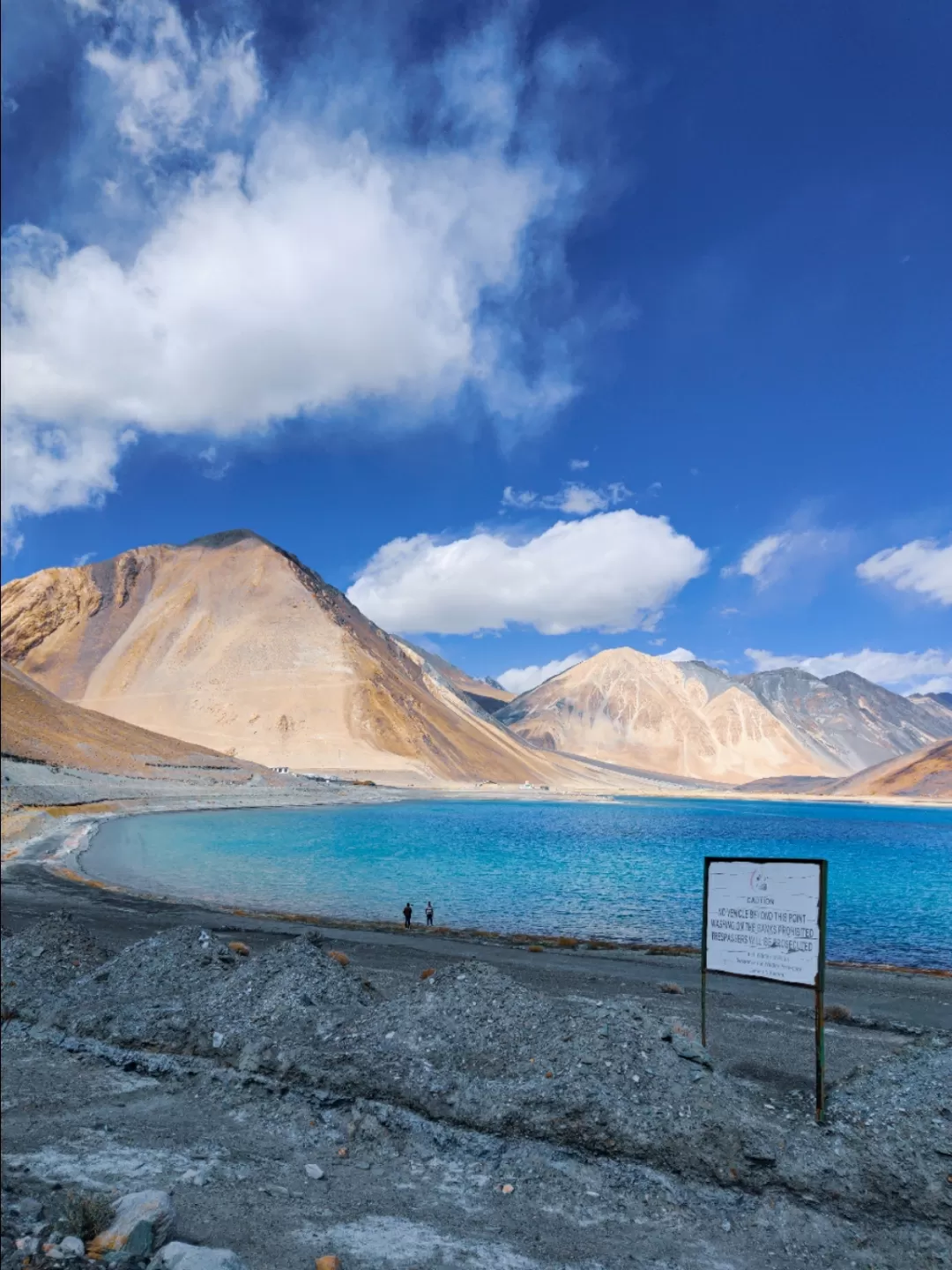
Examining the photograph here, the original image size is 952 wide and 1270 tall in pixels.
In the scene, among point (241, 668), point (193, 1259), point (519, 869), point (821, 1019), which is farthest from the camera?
point (241, 668)

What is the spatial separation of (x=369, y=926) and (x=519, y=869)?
19550 millimetres

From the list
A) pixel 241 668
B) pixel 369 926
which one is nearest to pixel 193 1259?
pixel 369 926

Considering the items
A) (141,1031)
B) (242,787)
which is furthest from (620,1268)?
(242,787)

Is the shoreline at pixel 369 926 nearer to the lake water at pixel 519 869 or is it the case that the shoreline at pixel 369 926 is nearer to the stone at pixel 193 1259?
the lake water at pixel 519 869

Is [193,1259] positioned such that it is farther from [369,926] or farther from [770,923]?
[369,926]

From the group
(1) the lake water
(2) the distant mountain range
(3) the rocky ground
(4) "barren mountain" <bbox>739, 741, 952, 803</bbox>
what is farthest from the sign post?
(4) "barren mountain" <bbox>739, 741, 952, 803</bbox>

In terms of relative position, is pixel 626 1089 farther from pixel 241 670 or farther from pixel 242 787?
pixel 241 670

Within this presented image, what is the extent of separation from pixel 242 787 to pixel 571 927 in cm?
7665

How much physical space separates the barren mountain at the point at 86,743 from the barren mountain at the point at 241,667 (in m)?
26.8

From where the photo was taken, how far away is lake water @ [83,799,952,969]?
27156 mm

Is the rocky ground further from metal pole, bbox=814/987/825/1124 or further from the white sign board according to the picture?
the white sign board

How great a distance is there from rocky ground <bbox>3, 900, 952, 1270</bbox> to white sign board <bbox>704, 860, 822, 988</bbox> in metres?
1.44

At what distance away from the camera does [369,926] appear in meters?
23.0

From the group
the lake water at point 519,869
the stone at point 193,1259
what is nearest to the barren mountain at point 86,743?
the lake water at point 519,869
